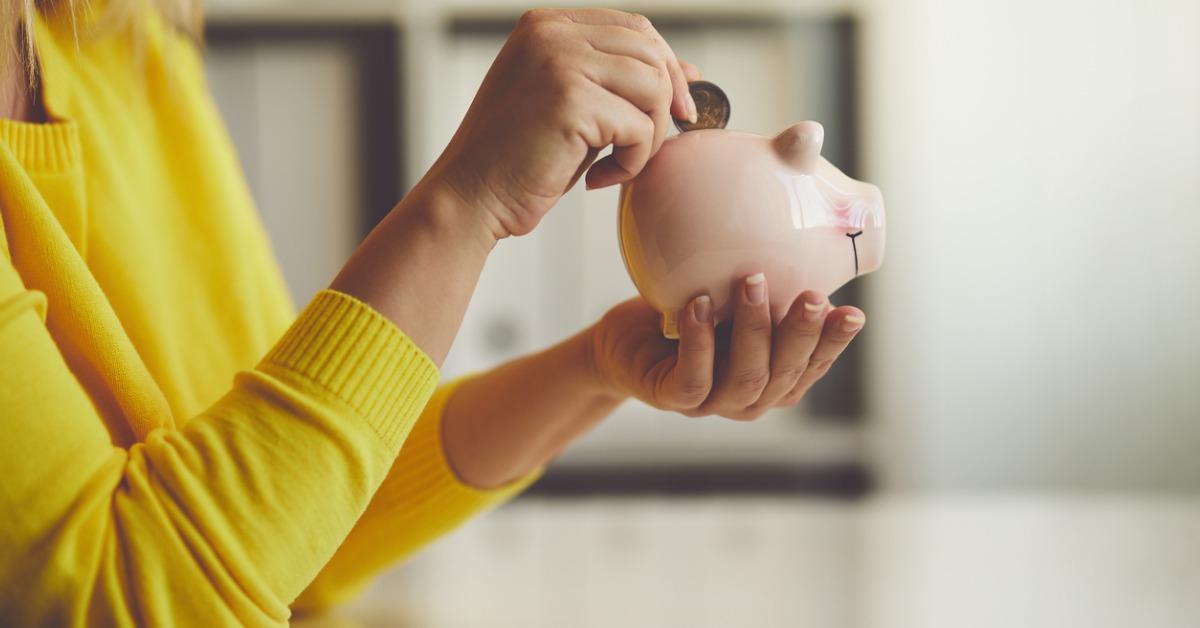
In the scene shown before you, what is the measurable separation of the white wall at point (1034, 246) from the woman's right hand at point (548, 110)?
163cm

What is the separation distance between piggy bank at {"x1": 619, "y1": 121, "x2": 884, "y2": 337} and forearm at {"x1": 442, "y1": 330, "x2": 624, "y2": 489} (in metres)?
0.15

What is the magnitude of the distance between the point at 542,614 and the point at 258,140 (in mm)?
1522

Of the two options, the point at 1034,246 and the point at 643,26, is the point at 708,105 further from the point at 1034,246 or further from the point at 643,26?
the point at 1034,246

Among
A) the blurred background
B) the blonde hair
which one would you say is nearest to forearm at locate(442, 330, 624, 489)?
the blonde hair

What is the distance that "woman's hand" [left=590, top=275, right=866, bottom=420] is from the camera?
1.72 ft

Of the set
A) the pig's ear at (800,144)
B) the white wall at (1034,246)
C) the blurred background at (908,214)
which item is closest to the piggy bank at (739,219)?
the pig's ear at (800,144)

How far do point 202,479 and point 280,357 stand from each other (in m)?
0.07

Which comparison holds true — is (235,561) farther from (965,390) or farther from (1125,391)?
(1125,391)

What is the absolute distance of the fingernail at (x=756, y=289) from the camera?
52 centimetres

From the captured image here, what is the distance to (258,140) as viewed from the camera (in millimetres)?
2016

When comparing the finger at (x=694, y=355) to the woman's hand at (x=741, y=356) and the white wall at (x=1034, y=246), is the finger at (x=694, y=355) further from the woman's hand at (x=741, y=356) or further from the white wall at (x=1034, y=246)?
the white wall at (x=1034, y=246)

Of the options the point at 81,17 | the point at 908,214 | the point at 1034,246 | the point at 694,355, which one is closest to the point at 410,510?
the point at 694,355

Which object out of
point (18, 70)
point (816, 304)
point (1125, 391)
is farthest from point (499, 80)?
point (1125, 391)

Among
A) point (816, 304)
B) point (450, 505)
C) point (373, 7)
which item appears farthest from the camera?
point (373, 7)
